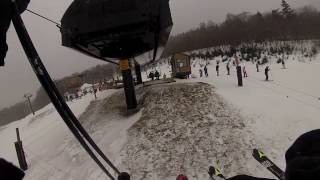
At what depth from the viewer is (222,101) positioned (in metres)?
14.7

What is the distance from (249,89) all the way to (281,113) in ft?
14.2

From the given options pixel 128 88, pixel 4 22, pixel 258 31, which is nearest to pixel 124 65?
A: pixel 128 88

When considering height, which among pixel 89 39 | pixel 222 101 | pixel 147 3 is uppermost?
pixel 147 3

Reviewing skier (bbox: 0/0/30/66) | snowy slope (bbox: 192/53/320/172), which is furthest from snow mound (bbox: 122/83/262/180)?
skier (bbox: 0/0/30/66)

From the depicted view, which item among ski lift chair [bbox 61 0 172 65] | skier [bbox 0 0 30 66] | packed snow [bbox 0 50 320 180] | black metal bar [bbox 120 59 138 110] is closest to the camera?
skier [bbox 0 0 30 66]

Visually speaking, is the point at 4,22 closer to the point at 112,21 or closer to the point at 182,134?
the point at 182,134

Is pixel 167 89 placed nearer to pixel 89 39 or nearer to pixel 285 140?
pixel 89 39

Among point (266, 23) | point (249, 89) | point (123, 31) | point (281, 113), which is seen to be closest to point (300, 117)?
point (281, 113)

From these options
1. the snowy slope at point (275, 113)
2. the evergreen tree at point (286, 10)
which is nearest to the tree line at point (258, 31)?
the evergreen tree at point (286, 10)

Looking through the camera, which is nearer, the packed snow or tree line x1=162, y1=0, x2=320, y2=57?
the packed snow

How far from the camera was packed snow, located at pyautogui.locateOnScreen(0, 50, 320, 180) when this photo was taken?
35.5ft

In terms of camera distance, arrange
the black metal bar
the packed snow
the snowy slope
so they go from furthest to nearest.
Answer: the black metal bar, the snowy slope, the packed snow

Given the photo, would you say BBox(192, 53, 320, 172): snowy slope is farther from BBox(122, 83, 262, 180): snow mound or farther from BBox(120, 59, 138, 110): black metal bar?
BBox(120, 59, 138, 110): black metal bar

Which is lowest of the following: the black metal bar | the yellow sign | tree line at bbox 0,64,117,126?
tree line at bbox 0,64,117,126
